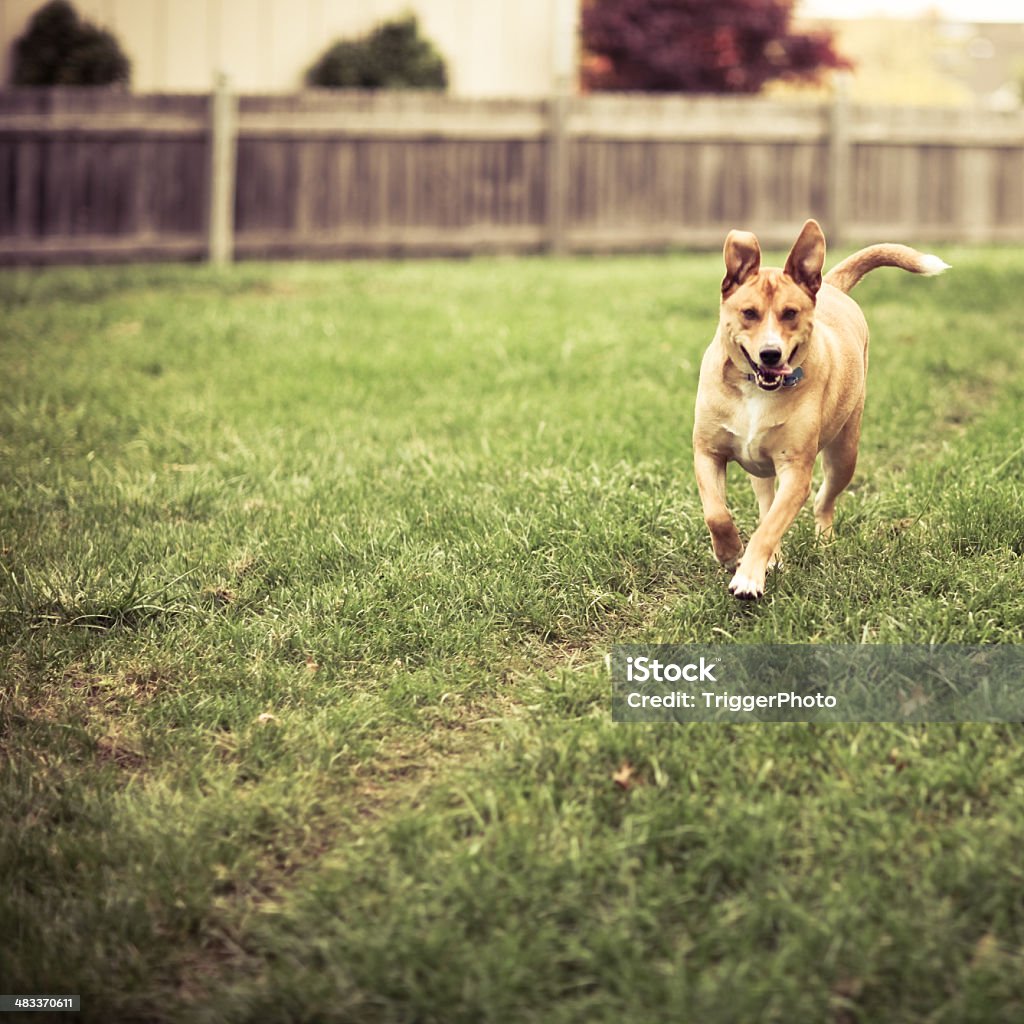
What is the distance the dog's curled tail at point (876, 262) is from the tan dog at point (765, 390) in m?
0.60

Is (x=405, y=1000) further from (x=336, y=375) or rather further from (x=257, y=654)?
(x=336, y=375)

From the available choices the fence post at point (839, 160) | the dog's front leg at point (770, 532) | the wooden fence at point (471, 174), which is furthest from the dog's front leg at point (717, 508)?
the fence post at point (839, 160)

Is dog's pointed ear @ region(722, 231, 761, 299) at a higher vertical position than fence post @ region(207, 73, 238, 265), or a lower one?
lower

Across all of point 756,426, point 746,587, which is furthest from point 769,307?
point 746,587

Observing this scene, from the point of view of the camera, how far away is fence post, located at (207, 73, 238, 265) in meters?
11.5

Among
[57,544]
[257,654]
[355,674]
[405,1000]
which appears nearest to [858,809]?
[405,1000]

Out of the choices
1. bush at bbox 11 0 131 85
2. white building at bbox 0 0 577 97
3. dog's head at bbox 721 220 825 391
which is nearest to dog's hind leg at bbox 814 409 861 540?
dog's head at bbox 721 220 825 391

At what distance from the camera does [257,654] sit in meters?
3.95

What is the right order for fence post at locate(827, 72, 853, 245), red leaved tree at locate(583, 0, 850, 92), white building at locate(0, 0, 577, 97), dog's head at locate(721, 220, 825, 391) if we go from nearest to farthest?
dog's head at locate(721, 220, 825, 391), fence post at locate(827, 72, 853, 245), white building at locate(0, 0, 577, 97), red leaved tree at locate(583, 0, 850, 92)

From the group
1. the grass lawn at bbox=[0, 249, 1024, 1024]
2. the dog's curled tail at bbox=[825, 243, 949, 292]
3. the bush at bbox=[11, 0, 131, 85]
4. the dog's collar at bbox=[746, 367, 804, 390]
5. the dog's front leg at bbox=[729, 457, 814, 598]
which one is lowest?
the grass lawn at bbox=[0, 249, 1024, 1024]

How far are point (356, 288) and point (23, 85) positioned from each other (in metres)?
7.15

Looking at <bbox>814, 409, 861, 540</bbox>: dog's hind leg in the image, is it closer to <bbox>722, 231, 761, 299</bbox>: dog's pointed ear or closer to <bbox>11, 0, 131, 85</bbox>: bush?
<bbox>722, 231, 761, 299</bbox>: dog's pointed ear

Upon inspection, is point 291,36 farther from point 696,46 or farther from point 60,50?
point 696,46

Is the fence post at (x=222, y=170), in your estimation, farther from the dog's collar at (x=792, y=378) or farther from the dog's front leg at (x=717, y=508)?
the dog's collar at (x=792, y=378)
